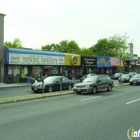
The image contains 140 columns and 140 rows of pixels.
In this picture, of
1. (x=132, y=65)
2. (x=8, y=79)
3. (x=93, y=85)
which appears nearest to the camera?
(x=93, y=85)

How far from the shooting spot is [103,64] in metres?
50.8

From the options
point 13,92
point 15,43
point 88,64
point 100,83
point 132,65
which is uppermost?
point 15,43

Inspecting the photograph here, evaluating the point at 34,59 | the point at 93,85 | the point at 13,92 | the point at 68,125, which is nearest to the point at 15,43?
the point at 34,59

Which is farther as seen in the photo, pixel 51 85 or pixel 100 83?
pixel 51 85

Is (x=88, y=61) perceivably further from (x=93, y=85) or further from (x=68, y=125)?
(x=68, y=125)

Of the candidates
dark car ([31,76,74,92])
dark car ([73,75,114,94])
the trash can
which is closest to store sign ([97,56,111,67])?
the trash can

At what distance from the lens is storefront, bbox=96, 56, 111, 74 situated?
49.6m

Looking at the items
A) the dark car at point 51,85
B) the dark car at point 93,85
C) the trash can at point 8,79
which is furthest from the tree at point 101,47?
the dark car at point 93,85

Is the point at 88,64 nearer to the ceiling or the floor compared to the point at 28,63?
nearer to the ceiling

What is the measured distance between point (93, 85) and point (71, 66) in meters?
24.2

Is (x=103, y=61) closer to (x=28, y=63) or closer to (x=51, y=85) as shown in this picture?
(x=28, y=63)

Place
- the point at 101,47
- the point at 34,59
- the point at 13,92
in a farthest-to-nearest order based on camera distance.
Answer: the point at 101,47, the point at 34,59, the point at 13,92

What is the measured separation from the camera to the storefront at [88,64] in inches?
1766

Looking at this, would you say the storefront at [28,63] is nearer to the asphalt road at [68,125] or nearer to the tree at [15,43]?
the asphalt road at [68,125]
